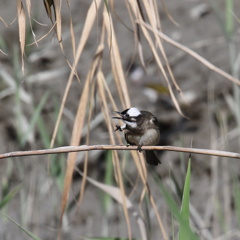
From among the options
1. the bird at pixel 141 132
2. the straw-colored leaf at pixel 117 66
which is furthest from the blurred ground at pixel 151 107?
the straw-colored leaf at pixel 117 66

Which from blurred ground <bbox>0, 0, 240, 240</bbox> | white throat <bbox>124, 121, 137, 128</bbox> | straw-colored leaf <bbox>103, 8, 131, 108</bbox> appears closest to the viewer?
straw-colored leaf <bbox>103, 8, 131, 108</bbox>

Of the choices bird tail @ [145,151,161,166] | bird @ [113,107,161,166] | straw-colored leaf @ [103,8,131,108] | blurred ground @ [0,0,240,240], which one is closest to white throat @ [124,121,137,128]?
bird @ [113,107,161,166]

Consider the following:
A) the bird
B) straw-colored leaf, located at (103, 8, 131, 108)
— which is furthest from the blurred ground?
straw-colored leaf, located at (103, 8, 131, 108)

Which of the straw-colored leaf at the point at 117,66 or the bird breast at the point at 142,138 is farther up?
the straw-colored leaf at the point at 117,66

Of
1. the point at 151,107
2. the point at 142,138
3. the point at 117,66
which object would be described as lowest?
the point at 151,107

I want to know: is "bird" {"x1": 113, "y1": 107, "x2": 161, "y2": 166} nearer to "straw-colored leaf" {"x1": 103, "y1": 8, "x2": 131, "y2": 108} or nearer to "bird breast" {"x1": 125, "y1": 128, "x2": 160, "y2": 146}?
"bird breast" {"x1": 125, "y1": 128, "x2": 160, "y2": 146}

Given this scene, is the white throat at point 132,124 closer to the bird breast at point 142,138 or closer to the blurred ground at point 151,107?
the bird breast at point 142,138

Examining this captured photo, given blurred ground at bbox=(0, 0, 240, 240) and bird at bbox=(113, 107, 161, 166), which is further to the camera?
blurred ground at bbox=(0, 0, 240, 240)

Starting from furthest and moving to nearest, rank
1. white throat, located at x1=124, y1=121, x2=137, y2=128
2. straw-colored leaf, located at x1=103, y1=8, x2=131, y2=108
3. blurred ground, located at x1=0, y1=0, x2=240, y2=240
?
1. blurred ground, located at x1=0, y1=0, x2=240, y2=240
2. white throat, located at x1=124, y1=121, x2=137, y2=128
3. straw-colored leaf, located at x1=103, y1=8, x2=131, y2=108

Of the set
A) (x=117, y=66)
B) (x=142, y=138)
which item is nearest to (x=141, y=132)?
(x=142, y=138)

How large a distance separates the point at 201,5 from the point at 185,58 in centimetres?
45

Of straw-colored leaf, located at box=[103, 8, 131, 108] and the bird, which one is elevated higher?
straw-colored leaf, located at box=[103, 8, 131, 108]

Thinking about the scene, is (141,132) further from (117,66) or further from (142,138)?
(117,66)

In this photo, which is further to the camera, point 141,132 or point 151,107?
point 151,107
